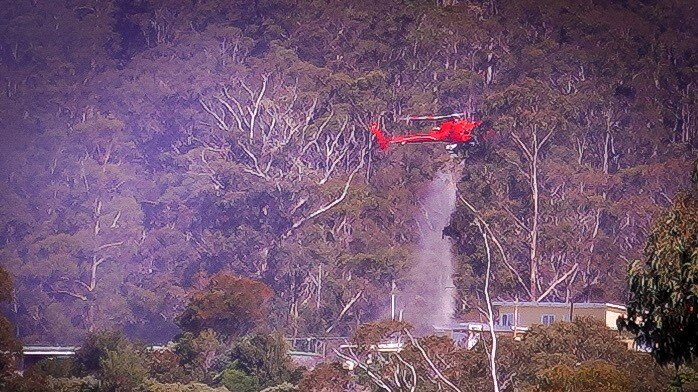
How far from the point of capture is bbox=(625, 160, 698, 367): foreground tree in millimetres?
9023

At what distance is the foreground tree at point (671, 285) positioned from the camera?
9.02 metres

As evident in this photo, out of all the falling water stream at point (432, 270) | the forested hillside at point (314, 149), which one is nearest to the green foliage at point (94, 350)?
the forested hillside at point (314, 149)

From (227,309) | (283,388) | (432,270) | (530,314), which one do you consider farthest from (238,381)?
(432,270)

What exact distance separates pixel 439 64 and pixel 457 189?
16.6ft

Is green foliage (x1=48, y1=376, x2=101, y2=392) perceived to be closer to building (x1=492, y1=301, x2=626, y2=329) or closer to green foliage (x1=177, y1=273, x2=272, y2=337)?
green foliage (x1=177, y1=273, x2=272, y2=337)

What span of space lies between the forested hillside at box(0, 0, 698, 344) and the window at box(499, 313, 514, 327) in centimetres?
570

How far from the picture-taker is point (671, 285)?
9.05m

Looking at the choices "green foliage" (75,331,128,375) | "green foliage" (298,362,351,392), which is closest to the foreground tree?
"green foliage" (298,362,351,392)

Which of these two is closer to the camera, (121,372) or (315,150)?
(121,372)

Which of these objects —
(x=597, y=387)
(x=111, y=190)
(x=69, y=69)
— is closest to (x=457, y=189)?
(x=111, y=190)

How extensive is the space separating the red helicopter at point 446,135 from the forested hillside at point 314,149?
632mm

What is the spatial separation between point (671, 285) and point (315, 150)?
32.2 m

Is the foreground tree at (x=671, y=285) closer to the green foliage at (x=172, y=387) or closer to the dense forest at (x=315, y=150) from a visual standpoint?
the green foliage at (x=172, y=387)

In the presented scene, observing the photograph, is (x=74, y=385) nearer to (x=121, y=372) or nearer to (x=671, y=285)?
(x=121, y=372)
